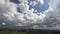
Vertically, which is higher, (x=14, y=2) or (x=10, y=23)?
(x=14, y=2)

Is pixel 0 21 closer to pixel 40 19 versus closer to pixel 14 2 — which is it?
pixel 14 2

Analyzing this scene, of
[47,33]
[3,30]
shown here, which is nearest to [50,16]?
[47,33]

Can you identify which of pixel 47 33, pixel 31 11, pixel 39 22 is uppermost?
pixel 31 11

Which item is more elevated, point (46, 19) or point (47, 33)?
point (46, 19)

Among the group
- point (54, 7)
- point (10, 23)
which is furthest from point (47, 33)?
point (10, 23)

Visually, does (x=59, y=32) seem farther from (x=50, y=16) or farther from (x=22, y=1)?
(x=22, y=1)

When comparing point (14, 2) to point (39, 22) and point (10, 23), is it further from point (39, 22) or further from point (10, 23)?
point (39, 22)

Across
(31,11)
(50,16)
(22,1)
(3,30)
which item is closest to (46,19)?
(50,16)
